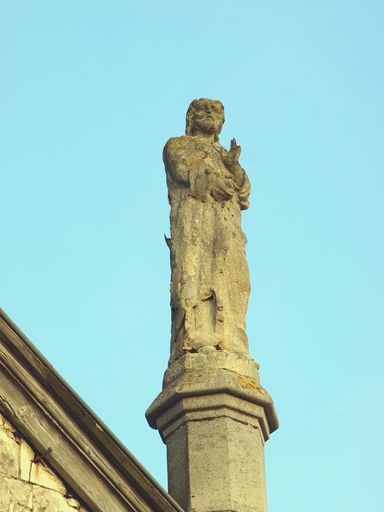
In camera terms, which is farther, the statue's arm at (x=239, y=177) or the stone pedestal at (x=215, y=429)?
the statue's arm at (x=239, y=177)

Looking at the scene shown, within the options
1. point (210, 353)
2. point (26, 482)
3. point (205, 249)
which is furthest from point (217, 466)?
point (26, 482)

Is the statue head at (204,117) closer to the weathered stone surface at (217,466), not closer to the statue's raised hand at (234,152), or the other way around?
the statue's raised hand at (234,152)

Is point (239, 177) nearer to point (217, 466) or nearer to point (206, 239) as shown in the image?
point (206, 239)

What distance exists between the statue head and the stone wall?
12.4 feet

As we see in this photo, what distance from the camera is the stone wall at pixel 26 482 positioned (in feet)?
23.2

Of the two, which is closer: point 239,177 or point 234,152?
point 239,177

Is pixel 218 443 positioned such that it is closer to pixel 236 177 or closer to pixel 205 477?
pixel 205 477

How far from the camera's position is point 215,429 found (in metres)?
8.86

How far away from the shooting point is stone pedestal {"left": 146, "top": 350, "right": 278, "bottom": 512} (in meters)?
8.61

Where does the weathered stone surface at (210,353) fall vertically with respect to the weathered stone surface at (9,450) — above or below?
above

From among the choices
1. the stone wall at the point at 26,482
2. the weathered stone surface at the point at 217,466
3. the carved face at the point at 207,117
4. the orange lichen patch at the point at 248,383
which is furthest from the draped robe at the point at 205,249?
the stone wall at the point at 26,482

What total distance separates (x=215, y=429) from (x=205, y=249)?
1.36 m

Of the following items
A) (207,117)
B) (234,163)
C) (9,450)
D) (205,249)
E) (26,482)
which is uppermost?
(207,117)

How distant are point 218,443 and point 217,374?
0.44m
